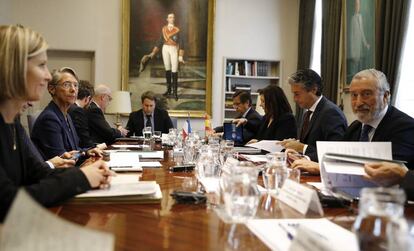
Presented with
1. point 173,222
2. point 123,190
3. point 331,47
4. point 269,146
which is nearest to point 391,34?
point 331,47

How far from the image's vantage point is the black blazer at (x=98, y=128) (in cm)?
434

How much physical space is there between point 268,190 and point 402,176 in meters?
0.48

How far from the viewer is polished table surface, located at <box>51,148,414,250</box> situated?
0.90 meters

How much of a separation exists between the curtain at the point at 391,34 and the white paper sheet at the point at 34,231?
4.54 m

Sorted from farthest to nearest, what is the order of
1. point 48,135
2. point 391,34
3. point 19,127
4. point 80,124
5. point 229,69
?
1. point 229,69
2. point 391,34
3. point 80,124
4. point 48,135
5. point 19,127

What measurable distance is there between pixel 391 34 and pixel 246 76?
2773 mm

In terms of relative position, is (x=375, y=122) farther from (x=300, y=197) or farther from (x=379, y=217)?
(x=379, y=217)

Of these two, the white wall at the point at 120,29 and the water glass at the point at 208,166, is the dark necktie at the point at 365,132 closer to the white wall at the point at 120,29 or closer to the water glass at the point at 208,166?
the water glass at the point at 208,166

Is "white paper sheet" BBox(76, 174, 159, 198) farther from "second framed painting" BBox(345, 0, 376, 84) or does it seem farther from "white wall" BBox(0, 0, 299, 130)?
"white wall" BBox(0, 0, 299, 130)

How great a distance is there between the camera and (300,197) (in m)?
1.23

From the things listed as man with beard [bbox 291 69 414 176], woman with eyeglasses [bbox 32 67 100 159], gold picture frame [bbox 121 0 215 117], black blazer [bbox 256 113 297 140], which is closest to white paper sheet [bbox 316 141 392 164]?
man with beard [bbox 291 69 414 176]

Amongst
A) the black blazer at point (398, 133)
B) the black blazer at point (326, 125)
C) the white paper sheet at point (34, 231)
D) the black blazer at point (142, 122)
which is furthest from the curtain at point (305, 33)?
the white paper sheet at point (34, 231)

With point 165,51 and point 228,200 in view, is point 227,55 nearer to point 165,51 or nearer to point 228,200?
point 165,51

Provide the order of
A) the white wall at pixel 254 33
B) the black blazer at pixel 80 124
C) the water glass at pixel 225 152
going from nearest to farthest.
Result: the water glass at pixel 225 152, the black blazer at pixel 80 124, the white wall at pixel 254 33
